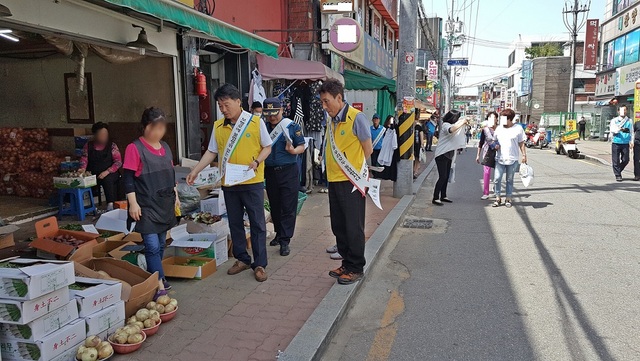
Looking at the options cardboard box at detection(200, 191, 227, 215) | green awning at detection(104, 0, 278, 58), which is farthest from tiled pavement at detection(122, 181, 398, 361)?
green awning at detection(104, 0, 278, 58)

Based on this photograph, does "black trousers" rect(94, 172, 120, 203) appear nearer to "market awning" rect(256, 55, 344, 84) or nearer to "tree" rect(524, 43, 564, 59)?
"market awning" rect(256, 55, 344, 84)

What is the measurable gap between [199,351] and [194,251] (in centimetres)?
181

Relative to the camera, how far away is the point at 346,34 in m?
10.8

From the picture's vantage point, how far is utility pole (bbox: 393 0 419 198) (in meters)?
9.74

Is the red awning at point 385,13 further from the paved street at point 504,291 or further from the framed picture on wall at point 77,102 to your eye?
the paved street at point 504,291

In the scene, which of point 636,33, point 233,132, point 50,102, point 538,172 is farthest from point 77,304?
point 636,33

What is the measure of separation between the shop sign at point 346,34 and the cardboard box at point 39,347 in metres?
8.98

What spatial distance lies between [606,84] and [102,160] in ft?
130

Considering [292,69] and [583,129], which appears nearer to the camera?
[292,69]

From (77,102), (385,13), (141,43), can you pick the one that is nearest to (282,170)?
(141,43)

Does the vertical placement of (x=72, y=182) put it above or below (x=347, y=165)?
below

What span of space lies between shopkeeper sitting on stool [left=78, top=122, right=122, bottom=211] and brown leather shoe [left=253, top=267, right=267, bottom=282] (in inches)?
146

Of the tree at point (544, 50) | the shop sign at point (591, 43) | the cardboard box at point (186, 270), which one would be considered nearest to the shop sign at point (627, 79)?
the shop sign at point (591, 43)

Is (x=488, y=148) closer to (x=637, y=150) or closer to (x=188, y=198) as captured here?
(x=637, y=150)
